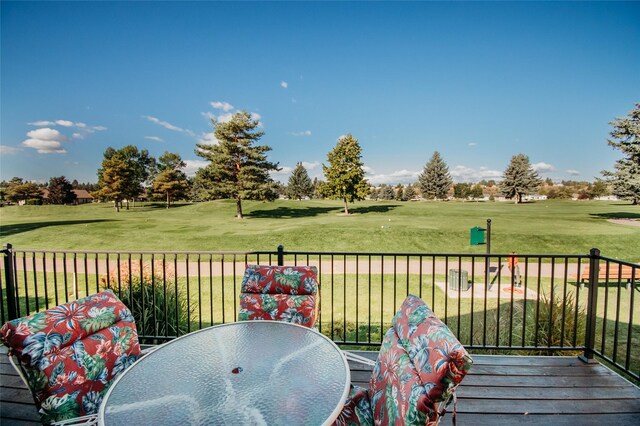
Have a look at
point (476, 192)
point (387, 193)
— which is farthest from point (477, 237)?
point (387, 193)

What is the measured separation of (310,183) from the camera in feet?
156

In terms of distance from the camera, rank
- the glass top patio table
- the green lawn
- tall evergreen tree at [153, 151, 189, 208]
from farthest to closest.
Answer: tall evergreen tree at [153, 151, 189, 208] < the green lawn < the glass top patio table

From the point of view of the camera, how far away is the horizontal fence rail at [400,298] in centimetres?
276

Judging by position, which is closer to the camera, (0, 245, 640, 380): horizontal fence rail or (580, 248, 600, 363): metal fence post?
(580, 248, 600, 363): metal fence post

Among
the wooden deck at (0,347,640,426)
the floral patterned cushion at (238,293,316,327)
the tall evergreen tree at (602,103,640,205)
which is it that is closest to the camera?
the wooden deck at (0,347,640,426)

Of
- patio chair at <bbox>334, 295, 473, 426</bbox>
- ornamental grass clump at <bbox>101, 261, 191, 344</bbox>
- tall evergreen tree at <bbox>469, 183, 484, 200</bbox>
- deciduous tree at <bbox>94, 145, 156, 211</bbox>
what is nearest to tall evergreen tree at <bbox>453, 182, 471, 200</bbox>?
tall evergreen tree at <bbox>469, 183, 484, 200</bbox>

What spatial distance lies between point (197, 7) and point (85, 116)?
23.1 m

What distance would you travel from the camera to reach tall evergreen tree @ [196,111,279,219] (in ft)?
71.8

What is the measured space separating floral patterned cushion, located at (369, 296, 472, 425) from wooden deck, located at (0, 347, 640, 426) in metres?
1.02

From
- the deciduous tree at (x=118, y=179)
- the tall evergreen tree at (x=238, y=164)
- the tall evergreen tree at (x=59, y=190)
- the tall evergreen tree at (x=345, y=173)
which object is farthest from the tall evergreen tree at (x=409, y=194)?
the tall evergreen tree at (x=59, y=190)

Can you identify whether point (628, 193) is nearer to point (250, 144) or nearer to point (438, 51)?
point (438, 51)

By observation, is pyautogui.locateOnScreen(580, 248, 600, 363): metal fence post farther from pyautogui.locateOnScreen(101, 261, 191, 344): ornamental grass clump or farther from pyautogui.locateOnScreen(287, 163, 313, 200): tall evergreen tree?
pyautogui.locateOnScreen(287, 163, 313, 200): tall evergreen tree

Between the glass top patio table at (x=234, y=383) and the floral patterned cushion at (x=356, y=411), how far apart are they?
0.29 metres

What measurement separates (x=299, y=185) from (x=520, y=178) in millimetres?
29155
